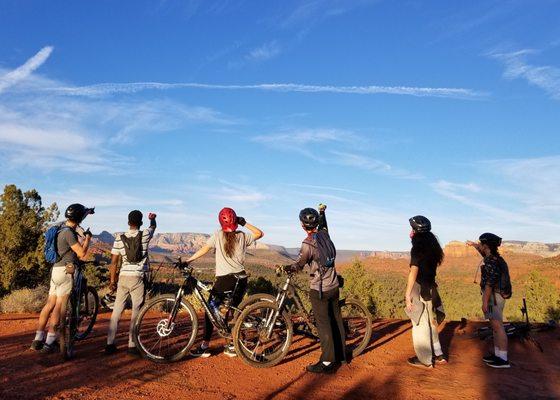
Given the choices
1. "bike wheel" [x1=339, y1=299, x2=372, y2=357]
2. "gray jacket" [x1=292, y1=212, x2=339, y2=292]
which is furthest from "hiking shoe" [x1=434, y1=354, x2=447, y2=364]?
"gray jacket" [x1=292, y1=212, x2=339, y2=292]

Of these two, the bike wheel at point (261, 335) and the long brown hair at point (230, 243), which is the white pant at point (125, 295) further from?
the bike wheel at point (261, 335)

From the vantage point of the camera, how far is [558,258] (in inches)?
2783

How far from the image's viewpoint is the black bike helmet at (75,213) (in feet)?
22.3

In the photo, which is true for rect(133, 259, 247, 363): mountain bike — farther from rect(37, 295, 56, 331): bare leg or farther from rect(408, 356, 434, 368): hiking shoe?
rect(408, 356, 434, 368): hiking shoe

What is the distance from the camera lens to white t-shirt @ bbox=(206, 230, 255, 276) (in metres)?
6.60

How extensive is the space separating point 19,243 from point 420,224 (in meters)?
23.7

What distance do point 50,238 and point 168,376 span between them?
2.84 m

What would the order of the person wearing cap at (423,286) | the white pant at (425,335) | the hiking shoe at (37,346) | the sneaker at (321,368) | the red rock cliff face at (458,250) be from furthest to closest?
1. the red rock cliff face at (458,250)
2. the hiking shoe at (37,346)
3. the white pant at (425,335)
4. the person wearing cap at (423,286)
5. the sneaker at (321,368)

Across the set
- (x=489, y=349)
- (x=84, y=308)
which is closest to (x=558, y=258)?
(x=489, y=349)

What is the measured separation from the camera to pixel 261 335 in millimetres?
6430

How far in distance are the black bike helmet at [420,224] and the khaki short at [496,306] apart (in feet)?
4.95

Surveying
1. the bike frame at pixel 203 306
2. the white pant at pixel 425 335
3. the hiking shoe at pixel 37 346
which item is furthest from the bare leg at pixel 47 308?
the white pant at pixel 425 335

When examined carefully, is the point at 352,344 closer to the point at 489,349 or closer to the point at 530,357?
the point at 489,349

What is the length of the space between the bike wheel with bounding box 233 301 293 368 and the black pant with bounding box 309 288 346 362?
55cm
